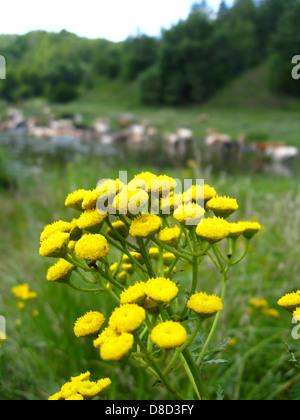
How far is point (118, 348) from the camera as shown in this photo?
29.4 inches

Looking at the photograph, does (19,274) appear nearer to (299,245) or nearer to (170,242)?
(299,245)

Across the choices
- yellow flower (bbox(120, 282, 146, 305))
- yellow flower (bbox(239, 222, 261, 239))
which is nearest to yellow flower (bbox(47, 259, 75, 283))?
yellow flower (bbox(120, 282, 146, 305))

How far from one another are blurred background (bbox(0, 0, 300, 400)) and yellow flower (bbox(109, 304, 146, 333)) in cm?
36

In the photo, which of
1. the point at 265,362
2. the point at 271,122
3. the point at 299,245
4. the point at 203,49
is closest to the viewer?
the point at 265,362

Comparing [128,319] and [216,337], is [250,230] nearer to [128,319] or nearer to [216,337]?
[128,319]

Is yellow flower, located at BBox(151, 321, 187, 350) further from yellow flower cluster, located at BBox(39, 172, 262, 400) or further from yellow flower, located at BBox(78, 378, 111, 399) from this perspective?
yellow flower, located at BBox(78, 378, 111, 399)

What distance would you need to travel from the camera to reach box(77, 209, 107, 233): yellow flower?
0.91 m

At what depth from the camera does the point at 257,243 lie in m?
3.90

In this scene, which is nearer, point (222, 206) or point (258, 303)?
point (222, 206)

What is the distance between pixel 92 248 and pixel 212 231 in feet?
0.91

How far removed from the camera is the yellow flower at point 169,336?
737 mm

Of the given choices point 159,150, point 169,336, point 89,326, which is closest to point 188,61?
point 159,150
